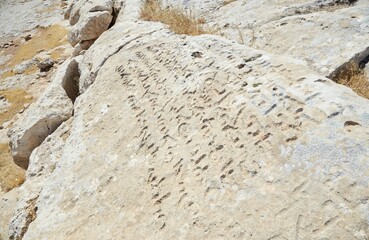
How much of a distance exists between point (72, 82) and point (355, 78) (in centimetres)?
734

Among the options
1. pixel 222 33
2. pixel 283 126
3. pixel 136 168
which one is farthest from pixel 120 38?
pixel 283 126

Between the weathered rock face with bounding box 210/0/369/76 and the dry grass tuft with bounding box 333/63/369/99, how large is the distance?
14 centimetres

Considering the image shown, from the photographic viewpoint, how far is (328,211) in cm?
232

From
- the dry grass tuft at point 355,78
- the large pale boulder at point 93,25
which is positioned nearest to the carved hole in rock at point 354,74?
the dry grass tuft at point 355,78

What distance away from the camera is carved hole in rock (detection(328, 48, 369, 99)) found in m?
4.05

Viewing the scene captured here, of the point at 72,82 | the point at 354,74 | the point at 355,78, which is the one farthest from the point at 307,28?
the point at 72,82

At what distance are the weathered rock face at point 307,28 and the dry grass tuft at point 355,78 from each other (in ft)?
0.45

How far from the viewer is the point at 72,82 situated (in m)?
8.78

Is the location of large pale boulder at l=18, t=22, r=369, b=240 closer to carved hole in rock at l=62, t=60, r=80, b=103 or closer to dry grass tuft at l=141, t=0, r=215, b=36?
dry grass tuft at l=141, t=0, r=215, b=36

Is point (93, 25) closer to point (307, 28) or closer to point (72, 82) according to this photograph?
point (72, 82)

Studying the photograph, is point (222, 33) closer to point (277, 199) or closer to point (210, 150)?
point (210, 150)

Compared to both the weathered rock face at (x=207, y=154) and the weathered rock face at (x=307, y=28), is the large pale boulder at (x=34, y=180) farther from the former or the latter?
the weathered rock face at (x=307, y=28)

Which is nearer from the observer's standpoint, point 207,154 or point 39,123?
point 207,154

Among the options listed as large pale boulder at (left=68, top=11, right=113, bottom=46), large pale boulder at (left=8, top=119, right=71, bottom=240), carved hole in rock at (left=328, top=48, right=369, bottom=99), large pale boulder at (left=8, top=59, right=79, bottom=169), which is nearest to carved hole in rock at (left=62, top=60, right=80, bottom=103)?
large pale boulder at (left=8, top=59, right=79, bottom=169)
